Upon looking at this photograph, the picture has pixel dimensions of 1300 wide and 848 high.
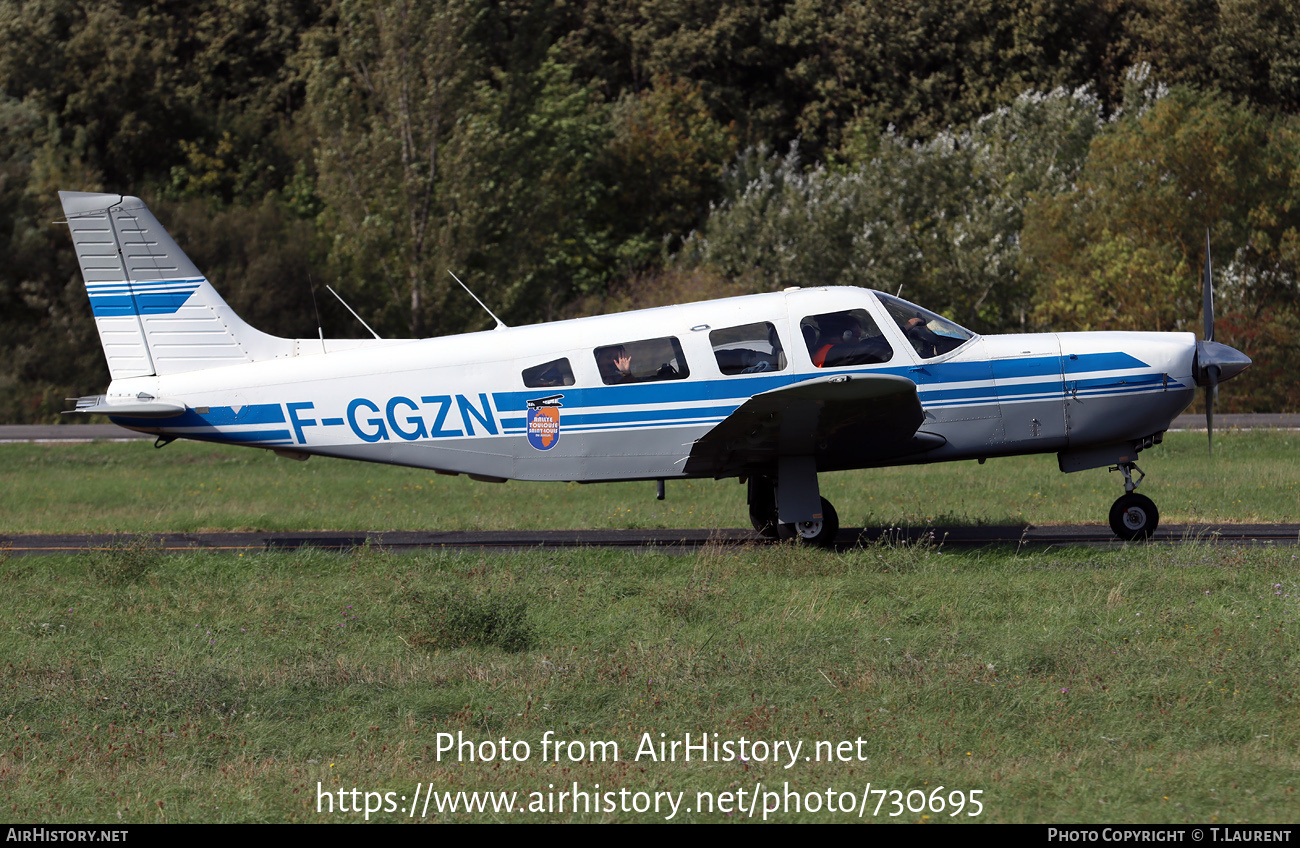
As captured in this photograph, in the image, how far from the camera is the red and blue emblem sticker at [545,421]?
11.5 metres

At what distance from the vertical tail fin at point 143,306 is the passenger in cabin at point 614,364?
3367mm

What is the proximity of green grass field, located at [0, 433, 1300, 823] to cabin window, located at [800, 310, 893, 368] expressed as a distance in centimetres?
178

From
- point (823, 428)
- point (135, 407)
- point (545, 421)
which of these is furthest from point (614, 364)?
point (135, 407)

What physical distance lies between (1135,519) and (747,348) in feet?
13.9

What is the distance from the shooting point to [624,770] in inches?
240

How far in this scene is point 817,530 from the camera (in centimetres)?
1166

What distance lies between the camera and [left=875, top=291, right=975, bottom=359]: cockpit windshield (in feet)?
37.1

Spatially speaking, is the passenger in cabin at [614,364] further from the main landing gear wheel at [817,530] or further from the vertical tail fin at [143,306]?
the vertical tail fin at [143,306]

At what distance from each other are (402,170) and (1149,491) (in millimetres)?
22692

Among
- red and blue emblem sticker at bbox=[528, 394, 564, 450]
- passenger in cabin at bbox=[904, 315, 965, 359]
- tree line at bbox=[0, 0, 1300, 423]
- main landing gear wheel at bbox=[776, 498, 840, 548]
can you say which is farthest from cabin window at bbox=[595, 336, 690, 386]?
tree line at bbox=[0, 0, 1300, 423]

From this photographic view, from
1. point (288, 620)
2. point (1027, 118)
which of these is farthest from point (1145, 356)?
point (1027, 118)

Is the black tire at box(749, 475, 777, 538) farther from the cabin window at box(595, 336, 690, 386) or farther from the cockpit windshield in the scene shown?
the cockpit windshield

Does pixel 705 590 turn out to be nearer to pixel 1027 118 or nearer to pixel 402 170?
pixel 402 170

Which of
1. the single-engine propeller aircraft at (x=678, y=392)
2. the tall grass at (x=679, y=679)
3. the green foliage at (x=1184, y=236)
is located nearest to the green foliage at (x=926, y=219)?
the green foliage at (x=1184, y=236)
